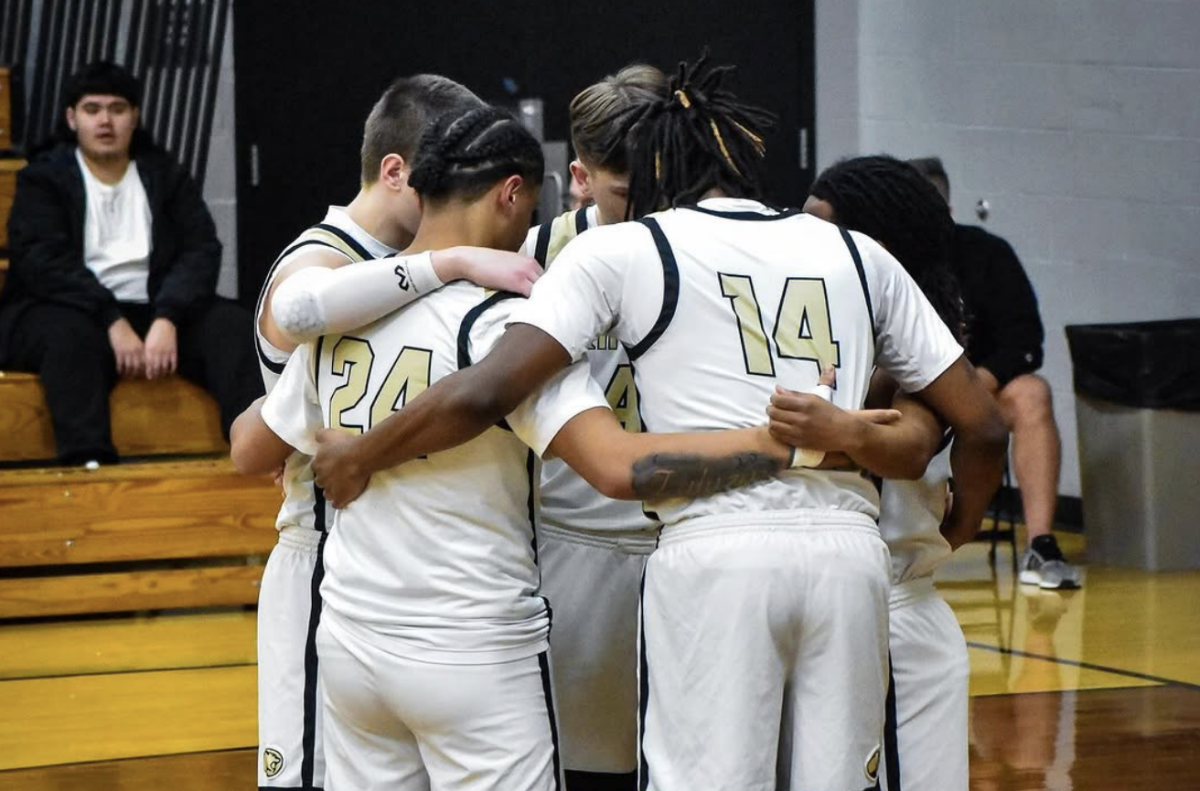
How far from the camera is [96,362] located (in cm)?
655

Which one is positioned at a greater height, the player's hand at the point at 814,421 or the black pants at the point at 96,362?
the player's hand at the point at 814,421

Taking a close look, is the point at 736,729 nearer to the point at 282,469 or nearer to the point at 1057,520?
the point at 282,469

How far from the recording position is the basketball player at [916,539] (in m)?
2.76

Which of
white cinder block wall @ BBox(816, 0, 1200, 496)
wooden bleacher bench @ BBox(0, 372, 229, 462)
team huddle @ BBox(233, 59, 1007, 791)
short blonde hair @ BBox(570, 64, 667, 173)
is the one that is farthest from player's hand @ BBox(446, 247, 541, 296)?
white cinder block wall @ BBox(816, 0, 1200, 496)

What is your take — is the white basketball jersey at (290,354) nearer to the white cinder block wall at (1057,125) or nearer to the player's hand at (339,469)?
the player's hand at (339,469)

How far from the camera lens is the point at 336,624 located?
2605 mm

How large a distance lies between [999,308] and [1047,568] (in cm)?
98

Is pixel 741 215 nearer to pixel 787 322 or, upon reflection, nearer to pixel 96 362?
pixel 787 322

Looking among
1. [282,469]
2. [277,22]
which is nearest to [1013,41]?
[277,22]

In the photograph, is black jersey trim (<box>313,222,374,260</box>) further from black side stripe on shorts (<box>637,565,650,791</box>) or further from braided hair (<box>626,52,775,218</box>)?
black side stripe on shorts (<box>637,565,650,791</box>)

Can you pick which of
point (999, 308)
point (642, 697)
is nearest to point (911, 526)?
point (642, 697)

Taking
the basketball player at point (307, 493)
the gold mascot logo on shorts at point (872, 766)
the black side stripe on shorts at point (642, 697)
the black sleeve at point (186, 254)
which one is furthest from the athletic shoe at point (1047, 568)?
the black side stripe on shorts at point (642, 697)

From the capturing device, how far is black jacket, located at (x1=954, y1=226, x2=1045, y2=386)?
700 cm

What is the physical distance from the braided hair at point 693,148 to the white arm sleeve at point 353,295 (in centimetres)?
34
